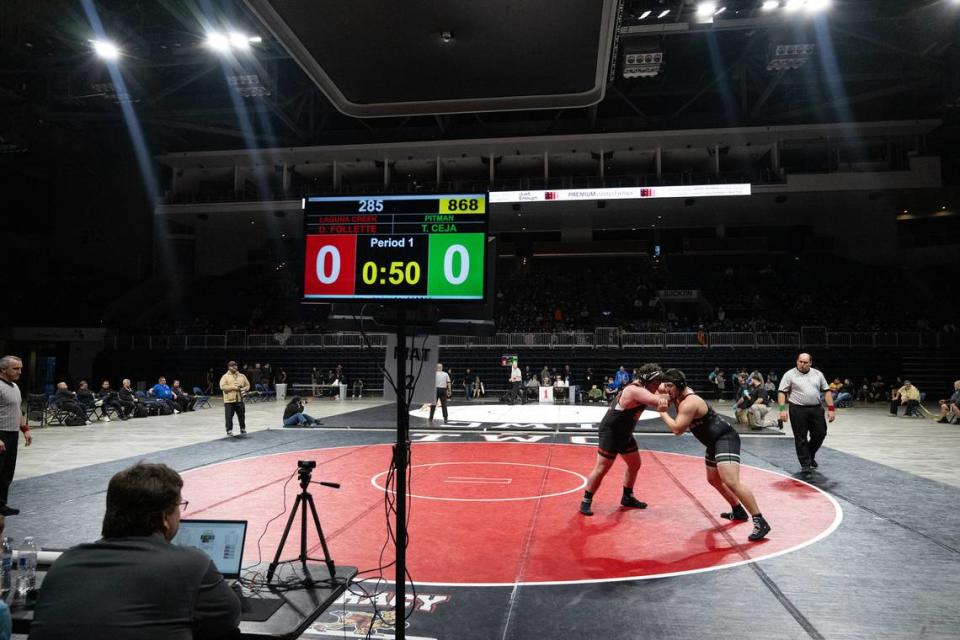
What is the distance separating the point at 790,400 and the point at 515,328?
69.0 ft

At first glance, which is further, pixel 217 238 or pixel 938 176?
pixel 217 238

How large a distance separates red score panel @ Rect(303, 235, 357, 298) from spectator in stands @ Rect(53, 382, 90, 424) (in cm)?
1647

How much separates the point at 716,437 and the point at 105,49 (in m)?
25.8

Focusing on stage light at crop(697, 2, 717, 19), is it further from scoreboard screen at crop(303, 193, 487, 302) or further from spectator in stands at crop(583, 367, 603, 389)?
scoreboard screen at crop(303, 193, 487, 302)

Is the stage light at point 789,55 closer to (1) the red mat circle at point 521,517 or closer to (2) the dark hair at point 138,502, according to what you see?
(1) the red mat circle at point 521,517

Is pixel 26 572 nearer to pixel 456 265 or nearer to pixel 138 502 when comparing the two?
pixel 138 502

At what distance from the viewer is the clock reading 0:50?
2.93 metres

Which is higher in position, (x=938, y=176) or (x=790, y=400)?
(x=938, y=176)

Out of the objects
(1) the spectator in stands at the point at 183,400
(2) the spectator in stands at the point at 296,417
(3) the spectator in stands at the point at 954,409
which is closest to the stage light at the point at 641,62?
(3) the spectator in stands at the point at 954,409

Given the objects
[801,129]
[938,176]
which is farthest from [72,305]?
[938,176]

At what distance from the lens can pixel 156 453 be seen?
10.8 m

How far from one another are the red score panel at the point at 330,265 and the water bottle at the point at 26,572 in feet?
6.11

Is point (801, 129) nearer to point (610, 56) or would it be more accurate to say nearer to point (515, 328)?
point (515, 328)

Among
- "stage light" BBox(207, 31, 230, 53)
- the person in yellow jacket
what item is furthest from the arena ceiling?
the person in yellow jacket
